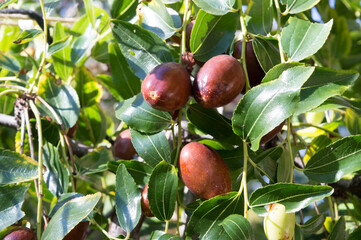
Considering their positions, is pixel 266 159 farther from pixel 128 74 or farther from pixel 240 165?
pixel 128 74

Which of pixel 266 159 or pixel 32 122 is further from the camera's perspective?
pixel 32 122

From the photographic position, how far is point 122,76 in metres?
0.91

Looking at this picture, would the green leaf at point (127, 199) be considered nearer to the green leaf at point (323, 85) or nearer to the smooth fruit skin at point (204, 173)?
the smooth fruit skin at point (204, 173)

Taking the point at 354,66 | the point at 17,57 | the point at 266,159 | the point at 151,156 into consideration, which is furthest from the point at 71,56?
the point at 354,66

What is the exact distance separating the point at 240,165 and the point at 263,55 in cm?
17

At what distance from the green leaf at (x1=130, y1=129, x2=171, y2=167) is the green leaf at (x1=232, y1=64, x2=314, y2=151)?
0.43 feet

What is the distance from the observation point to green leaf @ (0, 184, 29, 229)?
2.12ft

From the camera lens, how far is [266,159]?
691 millimetres

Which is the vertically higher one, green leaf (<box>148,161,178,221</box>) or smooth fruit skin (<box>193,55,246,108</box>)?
smooth fruit skin (<box>193,55,246,108</box>)

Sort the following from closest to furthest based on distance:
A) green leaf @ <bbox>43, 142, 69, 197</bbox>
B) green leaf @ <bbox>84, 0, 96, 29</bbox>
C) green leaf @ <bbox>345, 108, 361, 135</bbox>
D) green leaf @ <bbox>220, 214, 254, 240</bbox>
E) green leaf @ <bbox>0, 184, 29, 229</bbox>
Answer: green leaf @ <bbox>220, 214, 254, 240</bbox> → green leaf @ <bbox>0, 184, 29, 229</bbox> → green leaf @ <bbox>43, 142, 69, 197</bbox> → green leaf @ <bbox>345, 108, 361, 135</bbox> → green leaf @ <bbox>84, 0, 96, 29</bbox>

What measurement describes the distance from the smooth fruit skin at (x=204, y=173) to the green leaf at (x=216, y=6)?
0.21 metres

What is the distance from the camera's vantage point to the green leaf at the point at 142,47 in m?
0.72

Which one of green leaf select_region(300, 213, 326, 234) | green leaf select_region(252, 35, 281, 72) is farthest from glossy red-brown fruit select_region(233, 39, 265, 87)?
green leaf select_region(300, 213, 326, 234)

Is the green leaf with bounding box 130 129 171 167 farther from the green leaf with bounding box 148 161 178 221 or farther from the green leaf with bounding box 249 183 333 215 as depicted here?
the green leaf with bounding box 249 183 333 215
